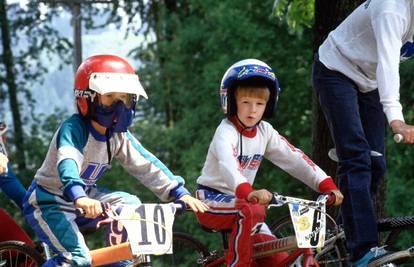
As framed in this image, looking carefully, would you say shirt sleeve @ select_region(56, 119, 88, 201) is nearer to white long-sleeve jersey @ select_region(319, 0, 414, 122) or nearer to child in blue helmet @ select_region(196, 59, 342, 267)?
child in blue helmet @ select_region(196, 59, 342, 267)

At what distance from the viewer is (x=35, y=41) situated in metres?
21.6

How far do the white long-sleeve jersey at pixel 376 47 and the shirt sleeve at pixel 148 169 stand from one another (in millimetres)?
1150

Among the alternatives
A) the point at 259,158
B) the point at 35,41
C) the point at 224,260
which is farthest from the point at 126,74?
the point at 35,41

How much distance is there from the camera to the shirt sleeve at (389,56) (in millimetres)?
4824

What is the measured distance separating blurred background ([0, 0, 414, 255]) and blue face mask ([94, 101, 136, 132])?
2.16 metres

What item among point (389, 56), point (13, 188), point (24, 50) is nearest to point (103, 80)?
point (13, 188)

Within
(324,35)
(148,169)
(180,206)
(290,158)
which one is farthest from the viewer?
(324,35)

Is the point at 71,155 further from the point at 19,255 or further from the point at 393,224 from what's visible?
the point at 393,224

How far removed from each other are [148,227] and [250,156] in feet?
3.16

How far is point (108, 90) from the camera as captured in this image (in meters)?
5.43

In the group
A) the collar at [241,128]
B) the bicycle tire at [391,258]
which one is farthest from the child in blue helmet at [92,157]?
the bicycle tire at [391,258]

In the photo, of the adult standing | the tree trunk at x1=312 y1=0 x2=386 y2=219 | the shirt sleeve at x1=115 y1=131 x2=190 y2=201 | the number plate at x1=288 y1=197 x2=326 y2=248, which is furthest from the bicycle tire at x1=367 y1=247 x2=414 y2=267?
the tree trunk at x1=312 y1=0 x2=386 y2=219

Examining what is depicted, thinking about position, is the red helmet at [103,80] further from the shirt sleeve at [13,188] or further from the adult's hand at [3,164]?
the shirt sleeve at [13,188]

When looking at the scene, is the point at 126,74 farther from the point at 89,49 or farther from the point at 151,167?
the point at 89,49
